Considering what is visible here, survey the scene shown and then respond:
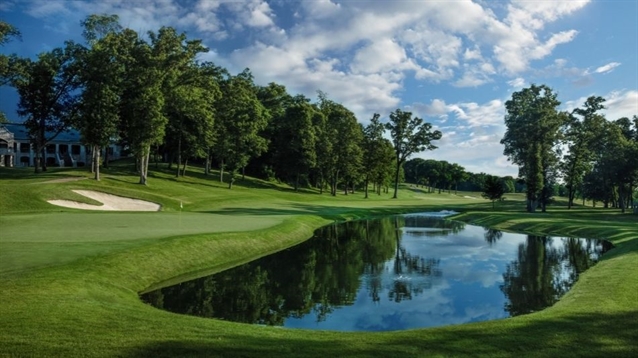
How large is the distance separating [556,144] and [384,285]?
7014 cm

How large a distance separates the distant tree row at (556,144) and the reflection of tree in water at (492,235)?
2585cm

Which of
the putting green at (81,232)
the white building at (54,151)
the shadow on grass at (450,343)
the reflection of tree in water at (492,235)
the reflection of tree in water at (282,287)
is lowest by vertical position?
the reflection of tree in water at (282,287)

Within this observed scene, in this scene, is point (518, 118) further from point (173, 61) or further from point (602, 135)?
point (173, 61)

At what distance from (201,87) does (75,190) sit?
38914 mm

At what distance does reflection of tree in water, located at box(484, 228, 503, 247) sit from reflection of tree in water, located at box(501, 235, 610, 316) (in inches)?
104

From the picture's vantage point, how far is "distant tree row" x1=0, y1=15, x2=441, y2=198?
6106 cm

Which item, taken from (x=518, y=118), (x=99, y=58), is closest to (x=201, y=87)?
(x=99, y=58)

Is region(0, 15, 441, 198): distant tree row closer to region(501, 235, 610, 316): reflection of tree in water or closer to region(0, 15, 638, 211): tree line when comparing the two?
region(0, 15, 638, 211): tree line

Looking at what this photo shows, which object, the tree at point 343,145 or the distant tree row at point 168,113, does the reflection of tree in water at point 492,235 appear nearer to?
the distant tree row at point 168,113

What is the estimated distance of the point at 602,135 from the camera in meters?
79.7

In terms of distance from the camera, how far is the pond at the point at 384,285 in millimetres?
16844

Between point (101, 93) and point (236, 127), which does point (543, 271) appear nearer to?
point (101, 93)

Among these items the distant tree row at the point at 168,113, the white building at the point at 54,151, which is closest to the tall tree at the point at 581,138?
the distant tree row at the point at 168,113

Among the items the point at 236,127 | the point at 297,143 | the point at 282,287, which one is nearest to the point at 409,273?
the point at 282,287
